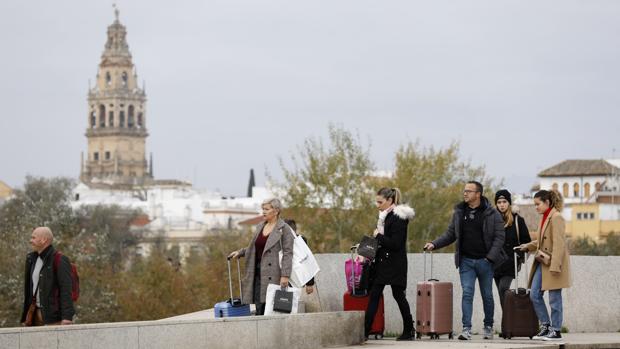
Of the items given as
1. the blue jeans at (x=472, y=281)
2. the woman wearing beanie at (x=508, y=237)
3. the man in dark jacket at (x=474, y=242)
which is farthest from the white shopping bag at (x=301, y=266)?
the woman wearing beanie at (x=508, y=237)

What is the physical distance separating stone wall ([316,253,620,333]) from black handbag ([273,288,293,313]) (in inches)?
93.2

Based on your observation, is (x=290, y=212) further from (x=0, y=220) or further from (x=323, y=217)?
(x=0, y=220)

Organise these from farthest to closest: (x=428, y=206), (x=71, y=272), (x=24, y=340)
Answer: (x=428, y=206) < (x=71, y=272) < (x=24, y=340)

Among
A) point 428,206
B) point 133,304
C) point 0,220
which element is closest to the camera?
point 428,206

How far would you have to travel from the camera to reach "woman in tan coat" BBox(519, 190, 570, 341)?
20.9 meters

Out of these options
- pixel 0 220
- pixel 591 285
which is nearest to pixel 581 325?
pixel 591 285

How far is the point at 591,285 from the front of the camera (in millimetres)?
24516

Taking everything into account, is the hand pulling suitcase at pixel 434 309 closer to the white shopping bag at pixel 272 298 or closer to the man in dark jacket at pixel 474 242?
the man in dark jacket at pixel 474 242

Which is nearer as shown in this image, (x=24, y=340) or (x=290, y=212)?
(x=24, y=340)

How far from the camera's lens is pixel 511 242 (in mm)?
21969

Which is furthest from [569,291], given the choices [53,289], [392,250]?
[53,289]

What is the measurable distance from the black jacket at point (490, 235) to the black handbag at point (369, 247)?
0.60 metres

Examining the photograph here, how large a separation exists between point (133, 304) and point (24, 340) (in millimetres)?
67146

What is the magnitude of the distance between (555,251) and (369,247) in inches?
72.4
